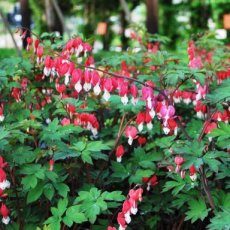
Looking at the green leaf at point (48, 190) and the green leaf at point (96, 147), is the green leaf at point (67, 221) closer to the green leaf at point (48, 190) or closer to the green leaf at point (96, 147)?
the green leaf at point (48, 190)

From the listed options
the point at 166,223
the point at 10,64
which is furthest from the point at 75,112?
the point at 166,223

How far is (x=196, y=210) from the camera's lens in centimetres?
200

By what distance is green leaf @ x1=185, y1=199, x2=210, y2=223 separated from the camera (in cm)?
196

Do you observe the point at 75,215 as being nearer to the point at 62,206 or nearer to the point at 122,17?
the point at 62,206

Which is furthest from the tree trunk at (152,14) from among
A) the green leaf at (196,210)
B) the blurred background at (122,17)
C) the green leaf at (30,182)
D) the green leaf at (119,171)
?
the green leaf at (30,182)

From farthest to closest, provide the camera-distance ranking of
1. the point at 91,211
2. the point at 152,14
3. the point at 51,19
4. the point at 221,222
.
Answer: the point at 51,19 → the point at 152,14 → the point at 91,211 → the point at 221,222

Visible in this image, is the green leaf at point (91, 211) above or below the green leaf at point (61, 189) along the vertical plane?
below

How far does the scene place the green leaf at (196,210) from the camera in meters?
1.96

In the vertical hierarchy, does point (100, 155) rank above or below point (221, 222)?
above

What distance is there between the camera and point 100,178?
7.41 feet

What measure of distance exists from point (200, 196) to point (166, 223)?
508 mm

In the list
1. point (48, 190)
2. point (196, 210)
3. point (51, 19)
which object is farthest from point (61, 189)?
point (51, 19)

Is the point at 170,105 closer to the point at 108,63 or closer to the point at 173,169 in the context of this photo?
the point at 173,169

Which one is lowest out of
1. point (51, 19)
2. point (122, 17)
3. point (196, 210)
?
point (122, 17)
